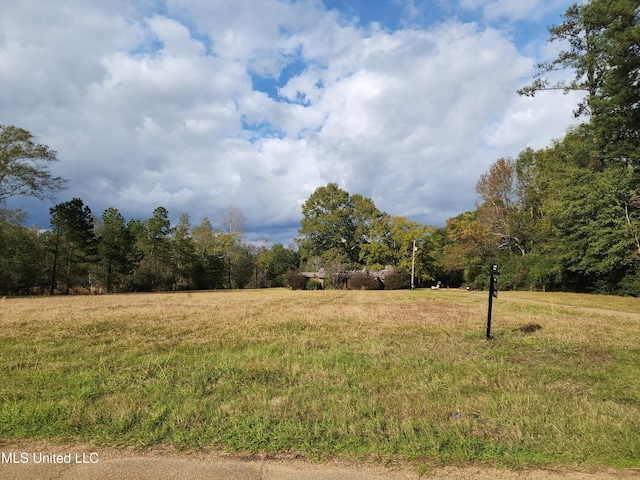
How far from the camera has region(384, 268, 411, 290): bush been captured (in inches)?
1623

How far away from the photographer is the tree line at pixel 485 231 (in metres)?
24.0

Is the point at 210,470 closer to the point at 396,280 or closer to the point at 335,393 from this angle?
the point at 335,393

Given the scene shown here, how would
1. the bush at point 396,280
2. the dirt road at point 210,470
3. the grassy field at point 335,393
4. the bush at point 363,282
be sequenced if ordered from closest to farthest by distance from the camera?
the dirt road at point 210,470
the grassy field at point 335,393
the bush at point 363,282
the bush at point 396,280

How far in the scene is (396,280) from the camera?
41281mm

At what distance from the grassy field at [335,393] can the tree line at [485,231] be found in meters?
20.5

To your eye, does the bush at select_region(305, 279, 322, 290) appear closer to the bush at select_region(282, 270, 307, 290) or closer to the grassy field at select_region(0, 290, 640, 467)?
the bush at select_region(282, 270, 307, 290)

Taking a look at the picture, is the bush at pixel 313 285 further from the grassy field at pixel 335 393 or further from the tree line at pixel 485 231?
the grassy field at pixel 335 393

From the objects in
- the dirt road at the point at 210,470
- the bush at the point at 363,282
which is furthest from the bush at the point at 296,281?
the dirt road at the point at 210,470

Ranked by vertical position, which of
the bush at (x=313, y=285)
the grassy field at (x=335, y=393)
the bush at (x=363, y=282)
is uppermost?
the grassy field at (x=335, y=393)

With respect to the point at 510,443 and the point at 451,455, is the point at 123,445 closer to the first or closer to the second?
the point at 451,455

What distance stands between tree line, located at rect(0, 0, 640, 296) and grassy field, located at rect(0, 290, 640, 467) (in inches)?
808

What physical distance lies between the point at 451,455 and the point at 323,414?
1.44m

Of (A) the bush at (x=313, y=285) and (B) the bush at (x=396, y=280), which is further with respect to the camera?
(A) the bush at (x=313, y=285)

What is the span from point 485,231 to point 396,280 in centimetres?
1252
